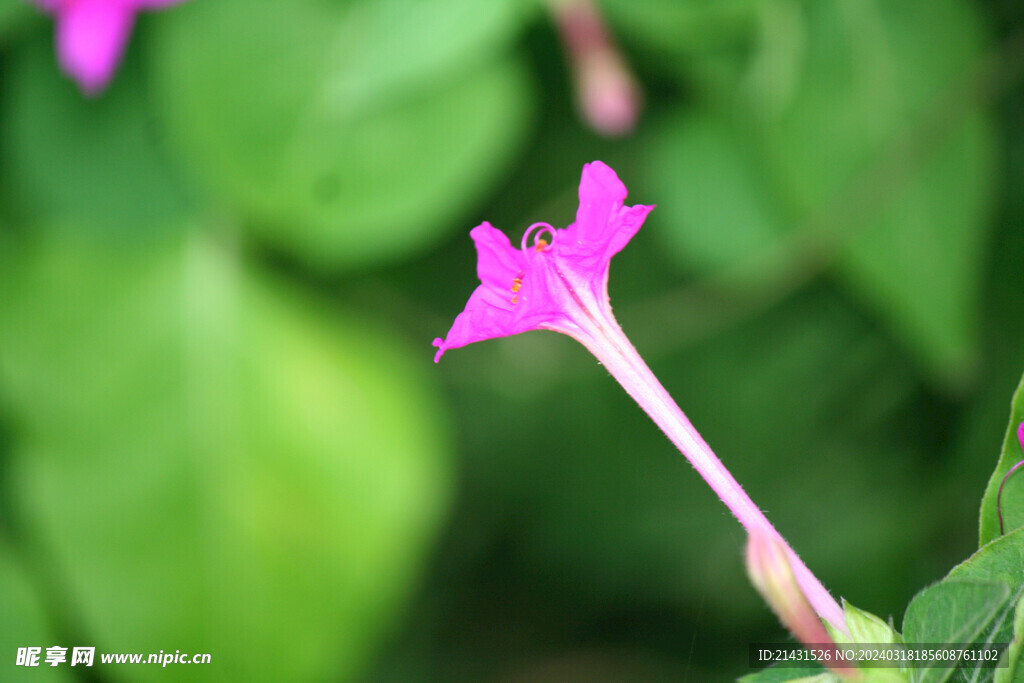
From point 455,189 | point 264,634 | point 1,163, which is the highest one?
point 1,163

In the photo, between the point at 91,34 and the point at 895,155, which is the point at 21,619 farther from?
the point at 895,155

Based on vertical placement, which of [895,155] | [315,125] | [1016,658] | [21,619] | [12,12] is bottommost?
[1016,658]

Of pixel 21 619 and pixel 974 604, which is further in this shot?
pixel 21 619

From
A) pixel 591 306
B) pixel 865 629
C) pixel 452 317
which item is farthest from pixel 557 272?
pixel 452 317

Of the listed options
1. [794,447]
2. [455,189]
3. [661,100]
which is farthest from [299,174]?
[794,447]

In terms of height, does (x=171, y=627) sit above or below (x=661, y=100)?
below

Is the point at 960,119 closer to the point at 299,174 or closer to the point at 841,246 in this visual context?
the point at 841,246

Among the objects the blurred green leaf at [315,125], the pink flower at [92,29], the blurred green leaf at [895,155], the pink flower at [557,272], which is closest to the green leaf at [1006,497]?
the pink flower at [557,272]
